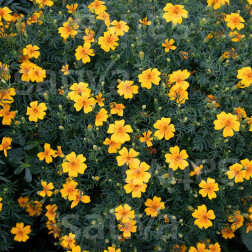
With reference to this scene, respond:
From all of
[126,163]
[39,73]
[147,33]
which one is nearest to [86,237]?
[126,163]

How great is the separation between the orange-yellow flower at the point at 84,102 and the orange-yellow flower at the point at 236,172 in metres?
1.25

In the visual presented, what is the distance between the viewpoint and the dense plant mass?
2467mm

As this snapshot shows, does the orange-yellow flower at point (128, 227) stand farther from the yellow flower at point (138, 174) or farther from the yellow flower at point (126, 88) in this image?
the yellow flower at point (126, 88)

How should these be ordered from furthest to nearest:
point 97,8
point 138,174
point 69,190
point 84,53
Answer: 1. point 97,8
2. point 84,53
3. point 69,190
4. point 138,174

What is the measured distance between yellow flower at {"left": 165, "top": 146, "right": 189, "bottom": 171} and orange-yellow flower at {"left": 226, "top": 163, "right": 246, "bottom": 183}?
388 millimetres

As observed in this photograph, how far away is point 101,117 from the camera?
8.08 feet

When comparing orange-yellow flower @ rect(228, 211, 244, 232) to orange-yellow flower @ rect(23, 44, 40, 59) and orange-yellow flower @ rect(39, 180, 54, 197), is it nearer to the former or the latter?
orange-yellow flower @ rect(39, 180, 54, 197)

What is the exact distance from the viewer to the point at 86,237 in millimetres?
2537

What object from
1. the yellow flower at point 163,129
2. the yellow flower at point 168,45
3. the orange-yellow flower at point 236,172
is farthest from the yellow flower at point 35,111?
the orange-yellow flower at point 236,172

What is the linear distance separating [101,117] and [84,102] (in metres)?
0.19

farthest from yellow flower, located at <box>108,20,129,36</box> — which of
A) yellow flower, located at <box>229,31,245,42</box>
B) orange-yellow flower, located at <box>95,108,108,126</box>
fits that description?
yellow flower, located at <box>229,31,245,42</box>

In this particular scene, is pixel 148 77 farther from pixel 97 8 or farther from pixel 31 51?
pixel 31 51

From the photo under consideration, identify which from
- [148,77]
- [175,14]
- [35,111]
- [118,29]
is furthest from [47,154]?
[175,14]

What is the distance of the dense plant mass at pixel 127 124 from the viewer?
247 cm
